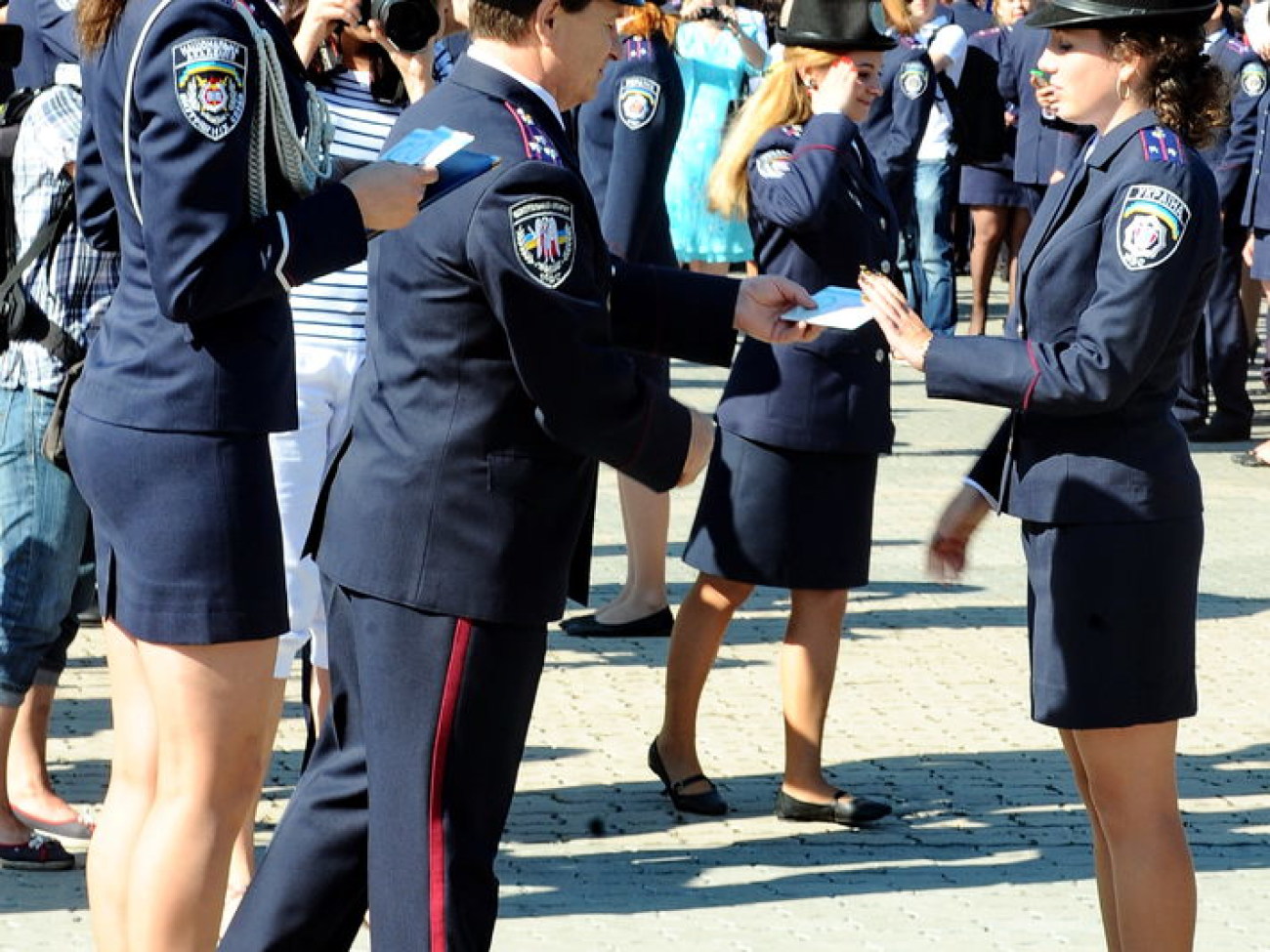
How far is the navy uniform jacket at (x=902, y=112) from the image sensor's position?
11.6 m

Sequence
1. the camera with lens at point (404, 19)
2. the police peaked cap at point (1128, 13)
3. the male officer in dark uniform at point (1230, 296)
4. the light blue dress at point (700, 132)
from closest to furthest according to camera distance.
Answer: the police peaked cap at point (1128, 13) < the camera with lens at point (404, 19) < the light blue dress at point (700, 132) < the male officer in dark uniform at point (1230, 296)

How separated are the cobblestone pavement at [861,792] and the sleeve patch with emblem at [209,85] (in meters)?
1.28

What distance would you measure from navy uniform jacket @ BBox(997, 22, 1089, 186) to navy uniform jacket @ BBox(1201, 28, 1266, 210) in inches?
28.1

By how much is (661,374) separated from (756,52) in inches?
158

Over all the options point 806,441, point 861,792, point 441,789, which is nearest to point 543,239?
point 441,789

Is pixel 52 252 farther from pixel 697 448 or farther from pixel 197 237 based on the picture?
pixel 697 448

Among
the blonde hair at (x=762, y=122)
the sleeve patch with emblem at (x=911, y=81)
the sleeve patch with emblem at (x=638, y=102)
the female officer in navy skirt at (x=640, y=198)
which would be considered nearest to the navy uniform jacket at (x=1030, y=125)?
the sleeve patch with emblem at (x=911, y=81)

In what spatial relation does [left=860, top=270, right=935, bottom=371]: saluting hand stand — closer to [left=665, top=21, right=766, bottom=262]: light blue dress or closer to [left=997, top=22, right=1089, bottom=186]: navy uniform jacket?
[left=665, top=21, right=766, bottom=262]: light blue dress

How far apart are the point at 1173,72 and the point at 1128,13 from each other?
0.17 m

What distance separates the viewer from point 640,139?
7.43 m

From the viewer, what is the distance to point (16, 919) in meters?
5.00

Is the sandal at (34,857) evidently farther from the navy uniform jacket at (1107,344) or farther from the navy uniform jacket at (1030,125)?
the navy uniform jacket at (1030,125)

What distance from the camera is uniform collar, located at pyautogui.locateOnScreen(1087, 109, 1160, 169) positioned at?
411 centimetres

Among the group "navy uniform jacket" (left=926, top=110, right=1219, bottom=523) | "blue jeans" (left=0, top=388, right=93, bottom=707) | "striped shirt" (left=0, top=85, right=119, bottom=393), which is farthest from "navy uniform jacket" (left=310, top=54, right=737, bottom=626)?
"blue jeans" (left=0, top=388, right=93, bottom=707)
